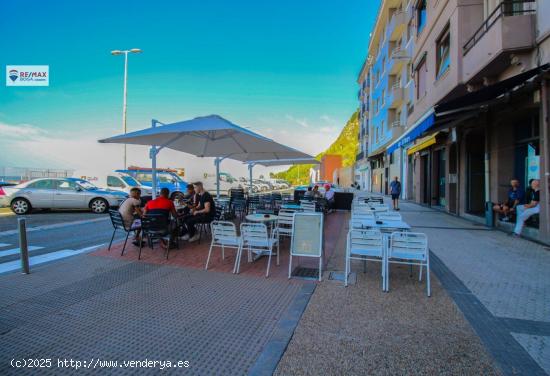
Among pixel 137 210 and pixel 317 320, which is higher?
pixel 137 210

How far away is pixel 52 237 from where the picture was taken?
8.14 m

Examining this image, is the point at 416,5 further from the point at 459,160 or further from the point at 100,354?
the point at 100,354

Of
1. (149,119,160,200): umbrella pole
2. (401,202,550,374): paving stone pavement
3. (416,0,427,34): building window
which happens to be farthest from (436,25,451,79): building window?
(149,119,160,200): umbrella pole

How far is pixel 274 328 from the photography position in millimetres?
3256

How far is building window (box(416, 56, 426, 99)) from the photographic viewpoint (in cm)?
1477

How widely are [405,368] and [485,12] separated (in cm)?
1153

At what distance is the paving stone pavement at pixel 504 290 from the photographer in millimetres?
2894

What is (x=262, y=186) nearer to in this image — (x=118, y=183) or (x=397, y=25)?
(x=397, y=25)

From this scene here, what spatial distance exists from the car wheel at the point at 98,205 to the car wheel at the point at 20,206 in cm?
234

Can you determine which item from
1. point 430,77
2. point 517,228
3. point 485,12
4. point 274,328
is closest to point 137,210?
point 274,328

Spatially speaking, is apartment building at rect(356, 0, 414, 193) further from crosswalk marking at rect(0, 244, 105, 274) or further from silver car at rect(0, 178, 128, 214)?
crosswalk marking at rect(0, 244, 105, 274)

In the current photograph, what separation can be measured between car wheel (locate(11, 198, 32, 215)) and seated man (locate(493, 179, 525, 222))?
57.7ft

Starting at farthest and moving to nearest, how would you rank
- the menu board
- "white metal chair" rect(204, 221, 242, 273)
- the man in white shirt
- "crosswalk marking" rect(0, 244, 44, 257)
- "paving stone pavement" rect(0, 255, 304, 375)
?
1. the man in white shirt
2. "crosswalk marking" rect(0, 244, 44, 257)
3. "white metal chair" rect(204, 221, 242, 273)
4. the menu board
5. "paving stone pavement" rect(0, 255, 304, 375)

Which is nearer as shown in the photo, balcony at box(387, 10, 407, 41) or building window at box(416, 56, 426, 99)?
building window at box(416, 56, 426, 99)
